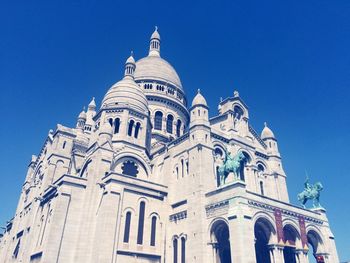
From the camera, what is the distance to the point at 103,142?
35.7 metres

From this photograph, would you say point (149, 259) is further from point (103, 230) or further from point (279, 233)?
point (279, 233)

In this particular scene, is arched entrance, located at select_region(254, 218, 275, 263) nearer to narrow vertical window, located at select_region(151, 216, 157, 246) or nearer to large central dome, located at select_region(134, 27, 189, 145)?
narrow vertical window, located at select_region(151, 216, 157, 246)

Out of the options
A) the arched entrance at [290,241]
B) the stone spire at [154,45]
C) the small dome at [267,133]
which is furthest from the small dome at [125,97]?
the arched entrance at [290,241]

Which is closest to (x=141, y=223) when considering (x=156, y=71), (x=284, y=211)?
(x=284, y=211)

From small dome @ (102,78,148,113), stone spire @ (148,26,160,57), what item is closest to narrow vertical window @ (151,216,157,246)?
small dome @ (102,78,148,113)

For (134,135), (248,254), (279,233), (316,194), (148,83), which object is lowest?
(248,254)

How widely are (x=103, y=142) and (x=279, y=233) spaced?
69.6 feet

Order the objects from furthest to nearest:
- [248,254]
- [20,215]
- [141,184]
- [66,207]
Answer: [20,215], [141,184], [66,207], [248,254]

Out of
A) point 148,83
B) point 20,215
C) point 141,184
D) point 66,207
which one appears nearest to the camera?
point 66,207

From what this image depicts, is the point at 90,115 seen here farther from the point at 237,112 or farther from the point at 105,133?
the point at 237,112

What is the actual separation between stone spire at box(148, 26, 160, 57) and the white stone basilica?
24.8 meters

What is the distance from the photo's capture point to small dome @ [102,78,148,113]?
43.3 metres

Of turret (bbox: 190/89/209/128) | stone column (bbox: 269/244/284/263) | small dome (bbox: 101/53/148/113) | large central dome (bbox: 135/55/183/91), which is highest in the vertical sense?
large central dome (bbox: 135/55/183/91)

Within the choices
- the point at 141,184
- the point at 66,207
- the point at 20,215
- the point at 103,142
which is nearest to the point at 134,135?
the point at 103,142
